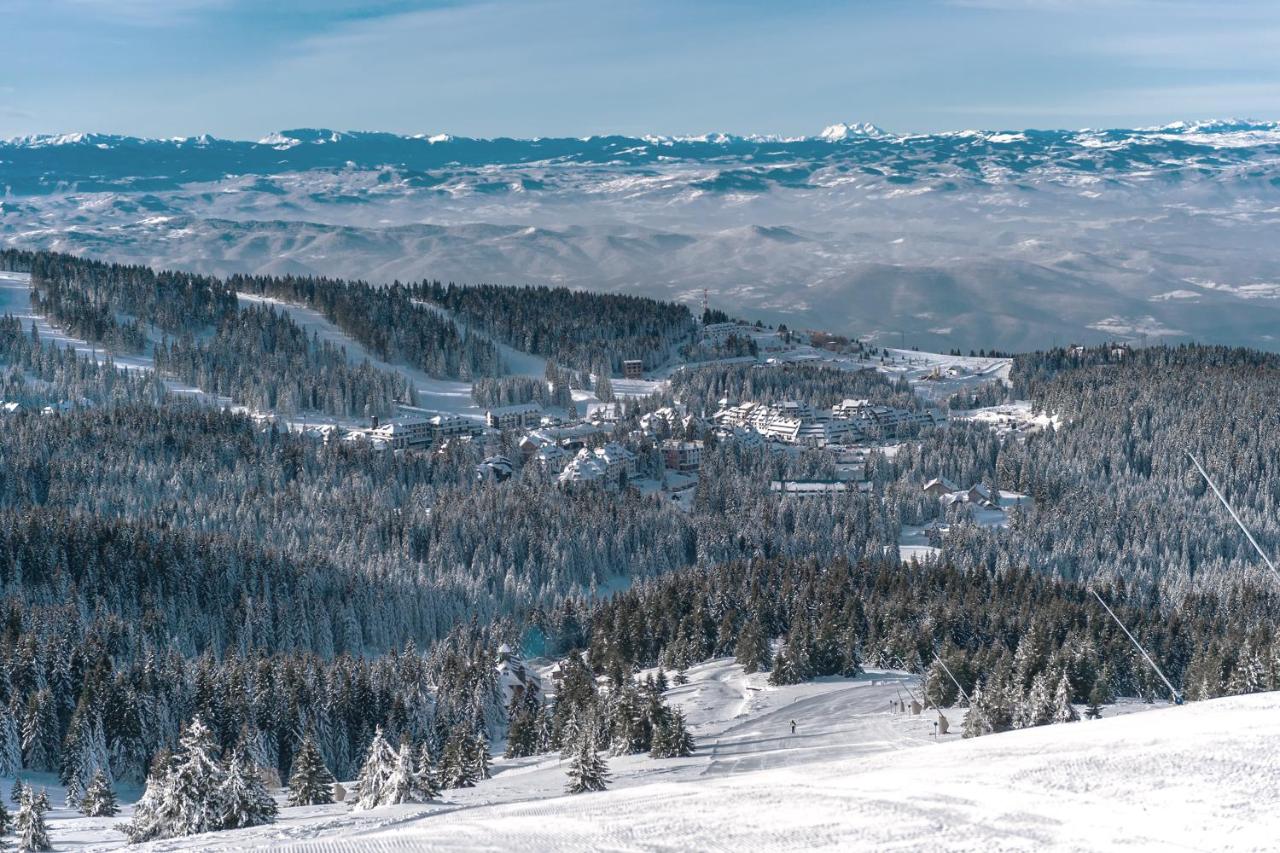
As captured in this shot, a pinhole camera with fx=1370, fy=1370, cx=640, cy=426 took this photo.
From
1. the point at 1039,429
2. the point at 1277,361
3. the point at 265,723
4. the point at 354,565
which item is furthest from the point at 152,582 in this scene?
the point at 1277,361

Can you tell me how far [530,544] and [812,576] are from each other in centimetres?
2320

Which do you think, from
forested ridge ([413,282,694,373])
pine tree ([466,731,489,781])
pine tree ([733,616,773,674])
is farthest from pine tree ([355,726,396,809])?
forested ridge ([413,282,694,373])

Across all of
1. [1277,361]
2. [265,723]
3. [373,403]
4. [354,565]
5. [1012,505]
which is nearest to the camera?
[265,723]

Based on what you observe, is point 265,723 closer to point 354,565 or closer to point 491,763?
point 491,763

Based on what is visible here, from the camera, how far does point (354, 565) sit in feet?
289

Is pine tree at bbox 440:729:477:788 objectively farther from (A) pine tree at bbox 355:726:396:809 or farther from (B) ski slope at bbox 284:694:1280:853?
(B) ski slope at bbox 284:694:1280:853

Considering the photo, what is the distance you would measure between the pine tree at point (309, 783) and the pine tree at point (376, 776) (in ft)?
8.32

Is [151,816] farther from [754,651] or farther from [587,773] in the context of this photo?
[754,651]

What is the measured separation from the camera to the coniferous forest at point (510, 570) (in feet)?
185

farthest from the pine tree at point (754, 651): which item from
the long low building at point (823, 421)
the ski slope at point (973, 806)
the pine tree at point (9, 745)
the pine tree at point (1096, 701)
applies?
the long low building at point (823, 421)

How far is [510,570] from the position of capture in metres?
90.5

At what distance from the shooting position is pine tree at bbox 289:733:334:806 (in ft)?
156

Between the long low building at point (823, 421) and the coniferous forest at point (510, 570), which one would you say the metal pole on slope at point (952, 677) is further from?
the long low building at point (823, 421)

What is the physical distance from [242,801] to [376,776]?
4.46 m
